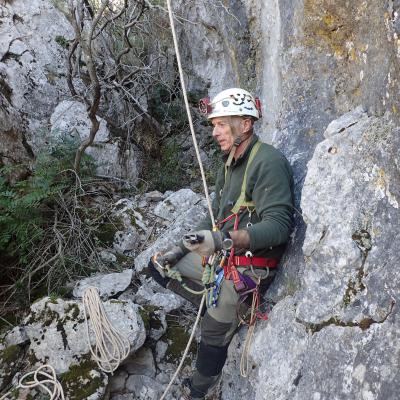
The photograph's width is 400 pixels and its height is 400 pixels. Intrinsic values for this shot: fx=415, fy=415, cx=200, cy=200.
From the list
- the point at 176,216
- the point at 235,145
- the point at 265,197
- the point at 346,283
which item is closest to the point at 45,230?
the point at 176,216

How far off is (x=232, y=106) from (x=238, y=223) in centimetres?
86

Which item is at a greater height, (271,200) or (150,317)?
(271,200)

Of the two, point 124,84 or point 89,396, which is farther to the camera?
point 124,84

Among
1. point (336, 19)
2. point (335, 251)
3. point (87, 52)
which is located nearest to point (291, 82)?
point (336, 19)

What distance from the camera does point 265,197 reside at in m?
2.72

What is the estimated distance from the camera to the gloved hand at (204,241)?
97.3 inches

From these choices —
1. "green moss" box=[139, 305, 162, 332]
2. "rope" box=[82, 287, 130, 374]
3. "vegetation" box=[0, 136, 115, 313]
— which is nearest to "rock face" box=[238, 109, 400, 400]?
"rope" box=[82, 287, 130, 374]

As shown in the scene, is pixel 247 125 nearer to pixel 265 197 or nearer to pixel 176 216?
pixel 265 197

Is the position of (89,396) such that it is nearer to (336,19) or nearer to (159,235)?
(159,235)

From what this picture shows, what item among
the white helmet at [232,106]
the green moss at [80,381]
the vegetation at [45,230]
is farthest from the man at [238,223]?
the vegetation at [45,230]

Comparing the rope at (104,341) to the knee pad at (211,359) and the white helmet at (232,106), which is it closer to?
the knee pad at (211,359)

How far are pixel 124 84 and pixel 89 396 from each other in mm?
5073

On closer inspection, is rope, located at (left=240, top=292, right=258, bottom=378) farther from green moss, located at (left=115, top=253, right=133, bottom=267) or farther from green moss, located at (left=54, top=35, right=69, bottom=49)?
green moss, located at (left=54, top=35, right=69, bottom=49)

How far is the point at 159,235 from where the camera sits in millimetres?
5281
